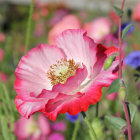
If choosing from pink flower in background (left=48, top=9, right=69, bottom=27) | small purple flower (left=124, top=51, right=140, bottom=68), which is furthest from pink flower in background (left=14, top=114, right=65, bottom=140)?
pink flower in background (left=48, top=9, right=69, bottom=27)

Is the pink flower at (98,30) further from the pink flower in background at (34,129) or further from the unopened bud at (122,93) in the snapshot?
the unopened bud at (122,93)

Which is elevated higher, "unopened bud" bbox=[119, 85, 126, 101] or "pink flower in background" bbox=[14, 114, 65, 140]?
"unopened bud" bbox=[119, 85, 126, 101]

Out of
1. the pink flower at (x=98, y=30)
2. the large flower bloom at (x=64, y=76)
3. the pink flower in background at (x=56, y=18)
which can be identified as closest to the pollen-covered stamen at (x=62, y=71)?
the large flower bloom at (x=64, y=76)

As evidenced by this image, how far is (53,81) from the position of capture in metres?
0.59

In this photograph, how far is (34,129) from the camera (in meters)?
1.08

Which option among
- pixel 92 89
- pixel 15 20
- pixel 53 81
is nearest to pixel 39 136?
pixel 53 81

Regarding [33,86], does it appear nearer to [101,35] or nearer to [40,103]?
[40,103]

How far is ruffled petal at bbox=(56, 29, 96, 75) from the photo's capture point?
20.2 inches

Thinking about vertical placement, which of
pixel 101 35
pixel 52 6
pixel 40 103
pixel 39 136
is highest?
pixel 52 6

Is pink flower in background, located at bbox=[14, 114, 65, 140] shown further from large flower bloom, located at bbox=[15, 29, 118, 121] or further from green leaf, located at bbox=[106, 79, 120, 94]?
green leaf, located at bbox=[106, 79, 120, 94]

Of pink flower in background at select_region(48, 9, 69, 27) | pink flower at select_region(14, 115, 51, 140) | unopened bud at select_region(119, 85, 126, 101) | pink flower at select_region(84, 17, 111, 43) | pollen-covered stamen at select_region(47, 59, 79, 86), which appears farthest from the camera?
pink flower in background at select_region(48, 9, 69, 27)

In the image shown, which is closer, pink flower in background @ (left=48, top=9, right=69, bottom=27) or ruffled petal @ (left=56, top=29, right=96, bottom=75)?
ruffled petal @ (left=56, top=29, right=96, bottom=75)

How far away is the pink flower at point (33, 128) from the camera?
1037 millimetres

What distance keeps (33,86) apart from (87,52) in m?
0.11
